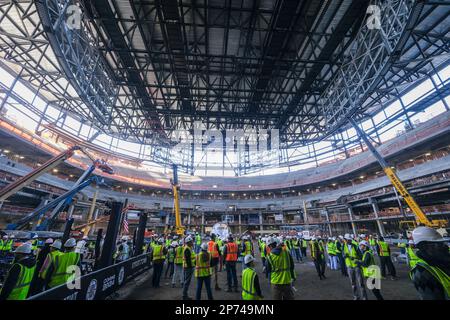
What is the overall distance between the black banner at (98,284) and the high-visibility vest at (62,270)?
0.21 metres

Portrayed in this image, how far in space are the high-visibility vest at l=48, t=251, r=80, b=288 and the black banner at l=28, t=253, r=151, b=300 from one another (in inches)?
8.3

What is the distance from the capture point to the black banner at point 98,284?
13.4ft

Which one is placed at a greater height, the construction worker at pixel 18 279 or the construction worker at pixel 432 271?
the construction worker at pixel 432 271

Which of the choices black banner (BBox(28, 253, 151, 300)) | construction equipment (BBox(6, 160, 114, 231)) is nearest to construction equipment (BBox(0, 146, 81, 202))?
construction equipment (BBox(6, 160, 114, 231))

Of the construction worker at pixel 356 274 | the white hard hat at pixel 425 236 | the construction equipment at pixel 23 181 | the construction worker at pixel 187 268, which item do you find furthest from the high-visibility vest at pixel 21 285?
the construction equipment at pixel 23 181

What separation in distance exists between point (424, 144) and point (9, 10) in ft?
160

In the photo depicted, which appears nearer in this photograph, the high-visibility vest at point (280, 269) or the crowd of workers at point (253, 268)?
the crowd of workers at point (253, 268)

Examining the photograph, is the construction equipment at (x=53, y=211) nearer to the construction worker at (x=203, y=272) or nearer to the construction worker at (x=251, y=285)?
the construction worker at (x=203, y=272)

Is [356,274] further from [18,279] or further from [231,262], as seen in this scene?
[18,279]

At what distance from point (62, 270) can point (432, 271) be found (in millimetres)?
6989

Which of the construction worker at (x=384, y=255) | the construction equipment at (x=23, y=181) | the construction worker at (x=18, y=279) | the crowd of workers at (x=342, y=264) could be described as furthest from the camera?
the construction equipment at (x=23, y=181)

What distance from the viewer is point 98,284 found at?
5684 mm
